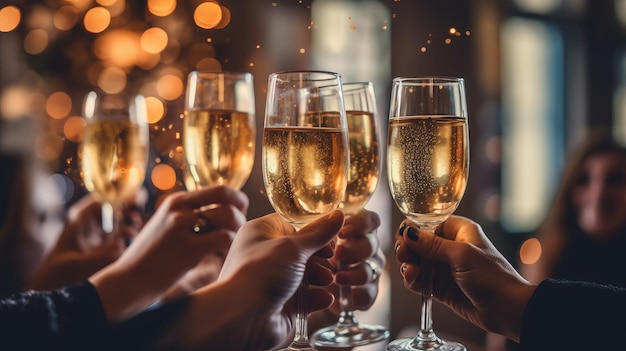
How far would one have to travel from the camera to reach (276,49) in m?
4.89

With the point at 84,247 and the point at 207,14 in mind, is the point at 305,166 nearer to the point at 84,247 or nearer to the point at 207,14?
the point at 84,247

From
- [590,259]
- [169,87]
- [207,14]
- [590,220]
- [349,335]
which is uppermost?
[207,14]

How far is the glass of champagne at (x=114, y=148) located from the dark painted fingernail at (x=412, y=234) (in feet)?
2.95

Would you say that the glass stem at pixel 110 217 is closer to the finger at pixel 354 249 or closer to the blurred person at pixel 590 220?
the finger at pixel 354 249

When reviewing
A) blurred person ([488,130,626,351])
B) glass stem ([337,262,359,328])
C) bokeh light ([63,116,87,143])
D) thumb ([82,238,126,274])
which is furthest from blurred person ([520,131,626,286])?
bokeh light ([63,116,87,143])

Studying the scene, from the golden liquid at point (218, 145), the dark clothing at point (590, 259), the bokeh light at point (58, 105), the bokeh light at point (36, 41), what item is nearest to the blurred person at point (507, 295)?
the golden liquid at point (218, 145)

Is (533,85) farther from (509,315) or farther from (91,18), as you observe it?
(509,315)

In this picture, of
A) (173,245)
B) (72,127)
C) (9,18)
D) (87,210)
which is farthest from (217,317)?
(9,18)

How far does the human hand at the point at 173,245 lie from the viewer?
137 centimetres

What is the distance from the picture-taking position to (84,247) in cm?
193

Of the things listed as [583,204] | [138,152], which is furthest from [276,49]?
[138,152]

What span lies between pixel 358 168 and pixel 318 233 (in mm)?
315

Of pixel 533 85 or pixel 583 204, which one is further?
pixel 533 85

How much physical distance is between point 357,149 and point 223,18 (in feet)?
12.0
